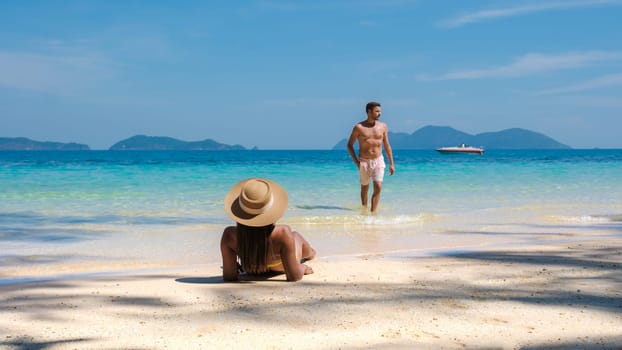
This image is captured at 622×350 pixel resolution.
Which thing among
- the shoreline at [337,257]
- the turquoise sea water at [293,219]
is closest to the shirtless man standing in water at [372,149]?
the turquoise sea water at [293,219]

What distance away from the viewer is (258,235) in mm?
4855

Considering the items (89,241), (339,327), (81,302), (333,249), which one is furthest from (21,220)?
(339,327)

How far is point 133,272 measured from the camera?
556 centimetres

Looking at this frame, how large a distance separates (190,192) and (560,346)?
13360mm

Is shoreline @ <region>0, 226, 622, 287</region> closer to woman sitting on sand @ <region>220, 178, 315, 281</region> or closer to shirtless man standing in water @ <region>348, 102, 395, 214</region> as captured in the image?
woman sitting on sand @ <region>220, 178, 315, 281</region>

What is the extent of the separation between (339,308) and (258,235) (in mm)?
1126

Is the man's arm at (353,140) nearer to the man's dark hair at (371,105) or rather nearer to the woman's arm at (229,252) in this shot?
the man's dark hair at (371,105)

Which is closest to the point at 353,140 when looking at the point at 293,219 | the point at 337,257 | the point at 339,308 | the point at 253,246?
the point at 293,219

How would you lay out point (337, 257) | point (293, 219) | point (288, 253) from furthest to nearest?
point (293, 219)
point (337, 257)
point (288, 253)

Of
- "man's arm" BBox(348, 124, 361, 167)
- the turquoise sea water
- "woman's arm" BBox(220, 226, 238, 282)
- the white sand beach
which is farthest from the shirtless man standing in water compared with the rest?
"woman's arm" BBox(220, 226, 238, 282)

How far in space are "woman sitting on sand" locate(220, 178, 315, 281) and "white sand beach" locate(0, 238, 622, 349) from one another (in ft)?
0.52

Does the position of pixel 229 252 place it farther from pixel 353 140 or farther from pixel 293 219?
pixel 353 140

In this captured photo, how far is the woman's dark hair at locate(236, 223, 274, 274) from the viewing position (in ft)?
15.9

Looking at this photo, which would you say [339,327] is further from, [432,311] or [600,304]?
[600,304]
